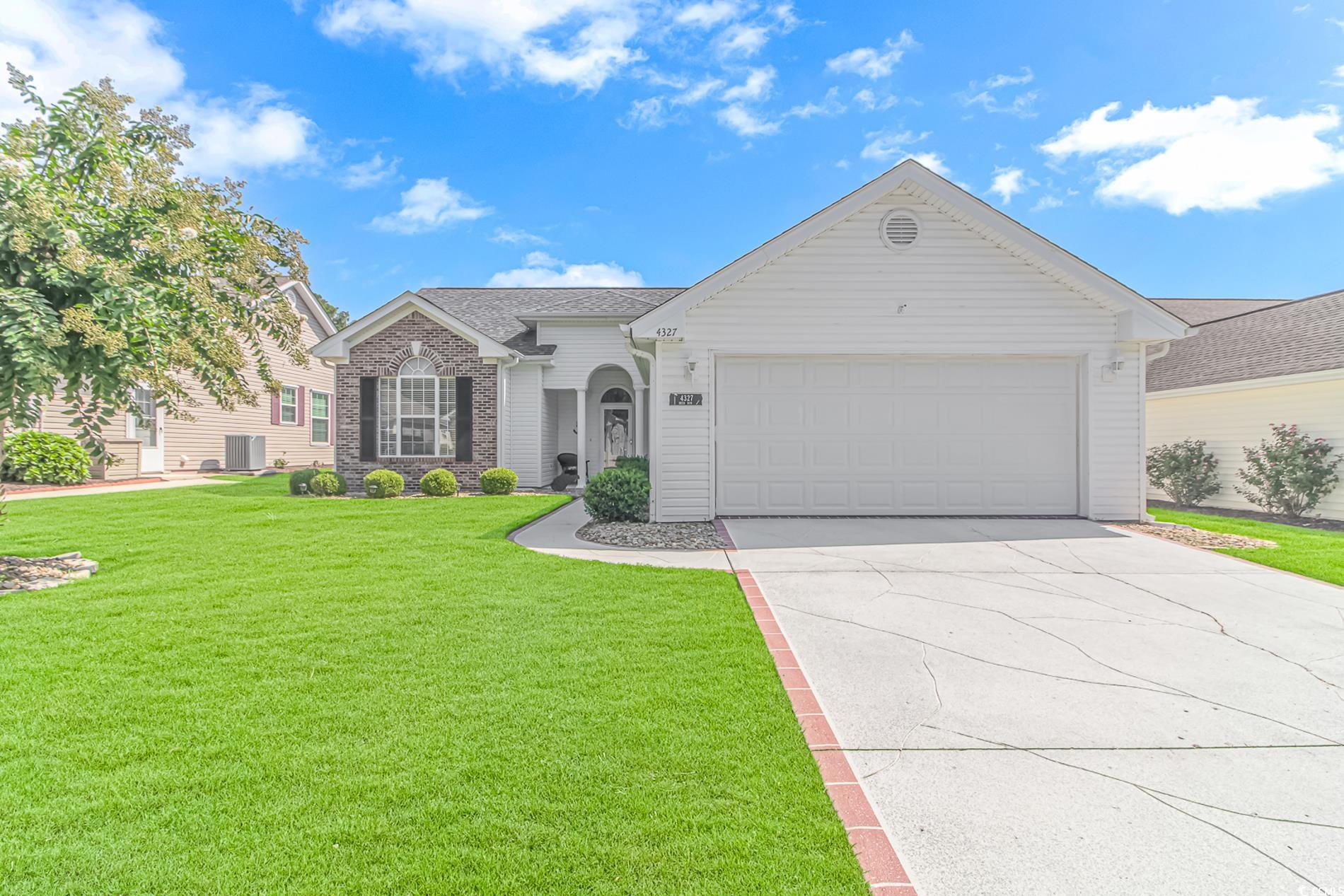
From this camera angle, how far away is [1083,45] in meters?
10.5

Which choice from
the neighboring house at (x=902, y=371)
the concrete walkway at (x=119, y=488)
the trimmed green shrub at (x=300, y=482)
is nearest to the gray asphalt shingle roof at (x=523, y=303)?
the trimmed green shrub at (x=300, y=482)

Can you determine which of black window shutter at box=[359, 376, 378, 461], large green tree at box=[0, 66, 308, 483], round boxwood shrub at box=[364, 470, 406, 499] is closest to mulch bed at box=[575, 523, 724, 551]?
large green tree at box=[0, 66, 308, 483]

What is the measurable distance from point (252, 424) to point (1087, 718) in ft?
80.0

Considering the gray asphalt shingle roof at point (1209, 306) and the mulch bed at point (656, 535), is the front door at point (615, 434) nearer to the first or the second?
the mulch bed at point (656, 535)

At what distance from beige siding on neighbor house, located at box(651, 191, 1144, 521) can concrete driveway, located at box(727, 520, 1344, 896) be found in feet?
10.8

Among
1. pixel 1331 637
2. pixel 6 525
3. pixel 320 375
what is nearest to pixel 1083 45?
pixel 1331 637

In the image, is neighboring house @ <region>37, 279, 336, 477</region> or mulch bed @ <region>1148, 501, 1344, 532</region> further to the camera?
neighboring house @ <region>37, 279, 336, 477</region>

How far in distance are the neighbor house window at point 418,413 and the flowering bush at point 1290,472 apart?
17.6 metres

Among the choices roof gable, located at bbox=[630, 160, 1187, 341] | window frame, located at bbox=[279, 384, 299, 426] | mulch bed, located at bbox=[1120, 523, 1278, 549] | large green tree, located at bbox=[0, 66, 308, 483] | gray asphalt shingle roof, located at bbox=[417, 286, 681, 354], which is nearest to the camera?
large green tree, located at bbox=[0, 66, 308, 483]

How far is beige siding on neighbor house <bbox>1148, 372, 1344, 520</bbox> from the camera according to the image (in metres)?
11.1

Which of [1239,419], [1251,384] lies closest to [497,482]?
[1251,384]

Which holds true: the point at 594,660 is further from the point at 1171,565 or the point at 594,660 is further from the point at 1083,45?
the point at 1083,45

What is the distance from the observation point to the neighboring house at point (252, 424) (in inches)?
642

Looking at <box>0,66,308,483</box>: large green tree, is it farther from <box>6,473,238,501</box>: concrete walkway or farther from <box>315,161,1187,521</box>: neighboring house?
<box>6,473,238,501</box>: concrete walkway
